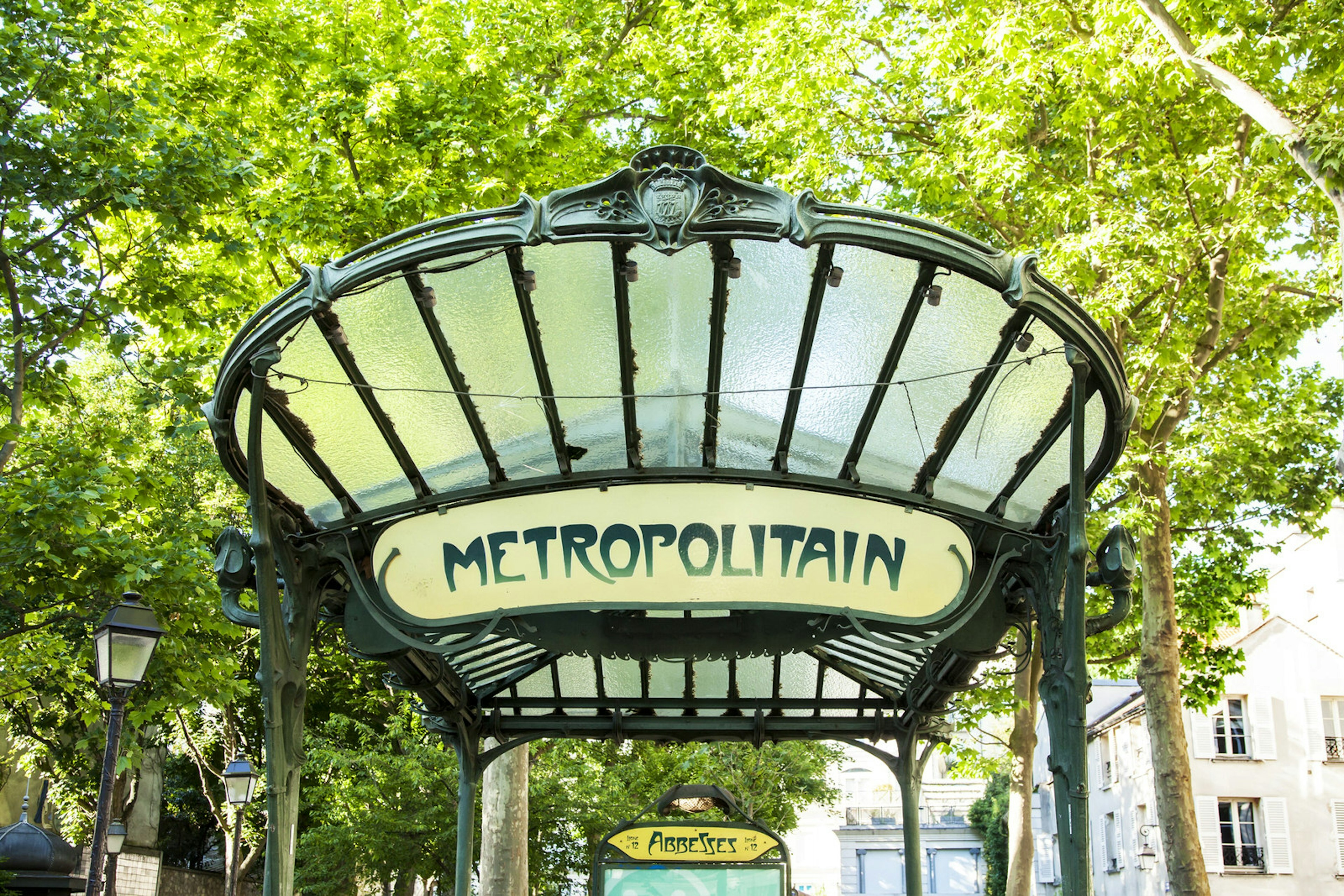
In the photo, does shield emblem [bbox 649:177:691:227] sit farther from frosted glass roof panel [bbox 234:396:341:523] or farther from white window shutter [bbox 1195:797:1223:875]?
white window shutter [bbox 1195:797:1223:875]

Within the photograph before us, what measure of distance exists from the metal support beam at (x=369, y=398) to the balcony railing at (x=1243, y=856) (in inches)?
1228

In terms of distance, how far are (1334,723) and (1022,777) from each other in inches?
892

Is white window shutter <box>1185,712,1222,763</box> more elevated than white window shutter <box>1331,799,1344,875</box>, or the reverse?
white window shutter <box>1185,712,1222,763</box>

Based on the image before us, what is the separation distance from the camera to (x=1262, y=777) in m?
30.7

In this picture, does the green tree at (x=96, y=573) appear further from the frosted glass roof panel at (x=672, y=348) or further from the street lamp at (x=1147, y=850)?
the street lamp at (x=1147, y=850)

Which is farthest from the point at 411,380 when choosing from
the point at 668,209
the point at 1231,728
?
the point at 1231,728

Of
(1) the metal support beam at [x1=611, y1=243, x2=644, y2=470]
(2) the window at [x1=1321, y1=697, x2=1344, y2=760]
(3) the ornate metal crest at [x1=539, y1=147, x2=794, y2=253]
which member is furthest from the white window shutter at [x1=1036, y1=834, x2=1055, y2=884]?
(3) the ornate metal crest at [x1=539, y1=147, x2=794, y2=253]

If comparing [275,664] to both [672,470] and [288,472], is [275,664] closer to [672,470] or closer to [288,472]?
[288,472]

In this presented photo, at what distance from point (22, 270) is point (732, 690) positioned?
9.25 metres

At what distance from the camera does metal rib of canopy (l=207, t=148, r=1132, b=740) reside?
429 cm

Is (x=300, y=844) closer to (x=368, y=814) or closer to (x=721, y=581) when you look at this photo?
(x=368, y=814)

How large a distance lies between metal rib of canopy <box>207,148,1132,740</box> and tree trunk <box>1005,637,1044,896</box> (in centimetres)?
944

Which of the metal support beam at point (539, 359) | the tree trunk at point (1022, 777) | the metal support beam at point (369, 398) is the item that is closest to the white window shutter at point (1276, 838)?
the tree trunk at point (1022, 777)

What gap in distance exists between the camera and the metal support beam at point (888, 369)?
4539 millimetres
